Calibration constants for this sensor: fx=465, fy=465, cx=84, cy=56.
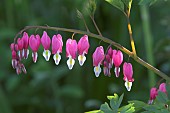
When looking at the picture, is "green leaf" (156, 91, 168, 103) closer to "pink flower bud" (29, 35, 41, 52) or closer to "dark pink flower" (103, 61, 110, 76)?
"dark pink flower" (103, 61, 110, 76)

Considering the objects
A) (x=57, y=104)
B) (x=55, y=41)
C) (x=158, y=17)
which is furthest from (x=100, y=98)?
(x=55, y=41)

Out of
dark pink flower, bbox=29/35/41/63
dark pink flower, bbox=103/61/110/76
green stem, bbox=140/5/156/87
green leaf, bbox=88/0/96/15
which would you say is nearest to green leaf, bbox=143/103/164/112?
dark pink flower, bbox=103/61/110/76

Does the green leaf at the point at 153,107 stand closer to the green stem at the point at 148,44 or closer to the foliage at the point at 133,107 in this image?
the foliage at the point at 133,107

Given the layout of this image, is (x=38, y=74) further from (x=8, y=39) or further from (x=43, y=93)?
(x=8, y=39)

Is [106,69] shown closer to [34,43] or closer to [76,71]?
[34,43]

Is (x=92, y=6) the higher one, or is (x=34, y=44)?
(x=92, y=6)

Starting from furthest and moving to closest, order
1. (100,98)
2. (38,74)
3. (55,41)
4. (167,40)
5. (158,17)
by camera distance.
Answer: (158,17) → (100,98) → (38,74) → (167,40) → (55,41)

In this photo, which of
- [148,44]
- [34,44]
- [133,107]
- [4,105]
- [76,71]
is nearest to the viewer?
[133,107]

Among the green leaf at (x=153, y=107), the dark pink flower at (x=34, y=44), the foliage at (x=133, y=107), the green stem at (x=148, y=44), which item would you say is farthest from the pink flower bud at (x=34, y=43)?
the green stem at (x=148, y=44)

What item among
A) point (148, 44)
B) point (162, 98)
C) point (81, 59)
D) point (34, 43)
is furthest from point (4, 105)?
point (162, 98)
